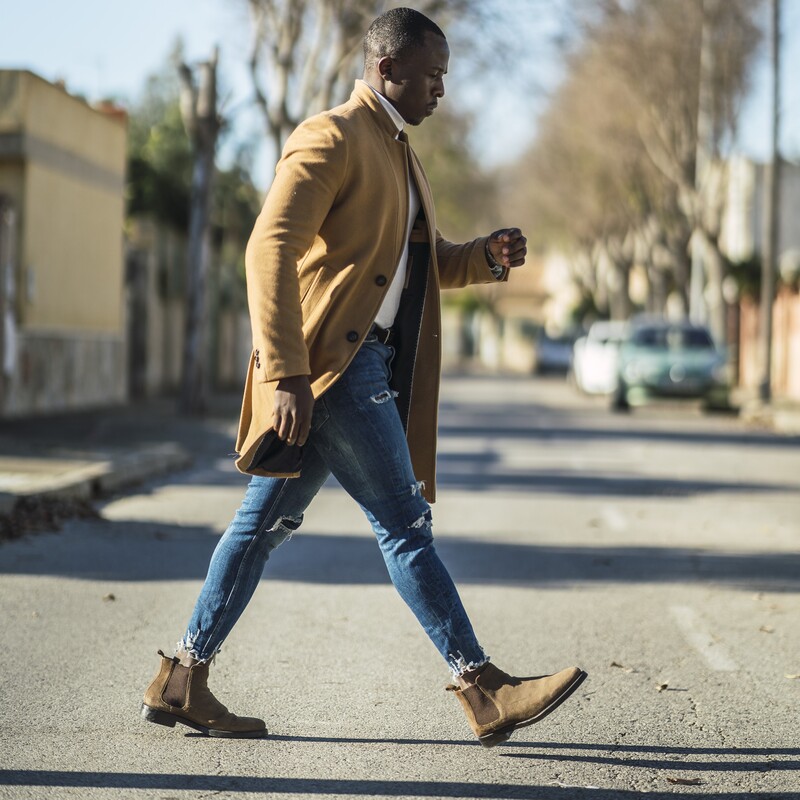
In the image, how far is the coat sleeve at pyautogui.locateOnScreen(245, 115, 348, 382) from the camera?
423cm

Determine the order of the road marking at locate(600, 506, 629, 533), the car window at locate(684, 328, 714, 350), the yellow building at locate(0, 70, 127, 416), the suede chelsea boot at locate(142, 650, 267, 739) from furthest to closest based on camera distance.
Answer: the car window at locate(684, 328, 714, 350) → the yellow building at locate(0, 70, 127, 416) → the road marking at locate(600, 506, 629, 533) → the suede chelsea boot at locate(142, 650, 267, 739)

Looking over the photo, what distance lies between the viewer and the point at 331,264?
4406 millimetres

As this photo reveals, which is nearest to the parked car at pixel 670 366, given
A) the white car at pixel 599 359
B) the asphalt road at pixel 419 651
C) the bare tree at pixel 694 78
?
the white car at pixel 599 359

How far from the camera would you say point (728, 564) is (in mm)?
8875

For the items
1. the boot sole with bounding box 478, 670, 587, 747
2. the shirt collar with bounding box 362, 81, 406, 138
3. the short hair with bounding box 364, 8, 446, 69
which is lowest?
the boot sole with bounding box 478, 670, 587, 747

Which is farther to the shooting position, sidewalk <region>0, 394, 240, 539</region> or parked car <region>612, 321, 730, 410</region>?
parked car <region>612, 321, 730, 410</region>

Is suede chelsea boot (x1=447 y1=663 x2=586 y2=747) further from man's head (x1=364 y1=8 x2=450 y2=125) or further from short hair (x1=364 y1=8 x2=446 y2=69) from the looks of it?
short hair (x1=364 y1=8 x2=446 y2=69)

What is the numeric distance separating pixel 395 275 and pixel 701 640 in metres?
2.77

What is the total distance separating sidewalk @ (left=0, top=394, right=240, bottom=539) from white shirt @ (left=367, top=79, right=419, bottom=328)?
5.33m

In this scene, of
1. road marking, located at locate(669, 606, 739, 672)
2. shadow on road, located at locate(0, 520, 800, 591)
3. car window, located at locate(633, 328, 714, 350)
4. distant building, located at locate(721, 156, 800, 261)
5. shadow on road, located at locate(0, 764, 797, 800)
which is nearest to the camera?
shadow on road, located at locate(0, 764, 797, 800)

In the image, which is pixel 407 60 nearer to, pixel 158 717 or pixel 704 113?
pixel 158 717

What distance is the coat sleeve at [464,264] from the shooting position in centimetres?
480

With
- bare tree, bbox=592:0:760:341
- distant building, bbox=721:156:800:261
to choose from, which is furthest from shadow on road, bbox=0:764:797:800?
distant building, bbox=721:156:800:261

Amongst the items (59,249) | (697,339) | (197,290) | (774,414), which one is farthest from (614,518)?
(697,339)
